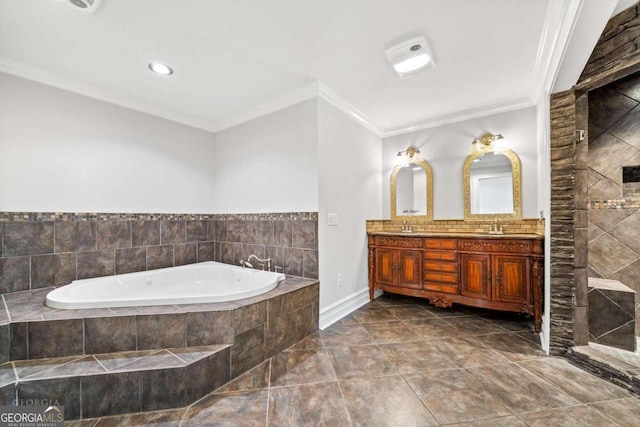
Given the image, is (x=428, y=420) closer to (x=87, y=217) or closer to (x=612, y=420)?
(x=612, y=420)

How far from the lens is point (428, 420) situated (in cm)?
142

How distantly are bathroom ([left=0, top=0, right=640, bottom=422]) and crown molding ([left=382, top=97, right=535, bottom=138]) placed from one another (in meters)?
0.01

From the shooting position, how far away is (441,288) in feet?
9.47

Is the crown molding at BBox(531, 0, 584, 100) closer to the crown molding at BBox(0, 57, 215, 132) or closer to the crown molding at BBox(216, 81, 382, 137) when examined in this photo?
the crown molding at BBox(216, 81, 382, 137)

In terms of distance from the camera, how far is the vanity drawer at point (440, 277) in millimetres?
2830

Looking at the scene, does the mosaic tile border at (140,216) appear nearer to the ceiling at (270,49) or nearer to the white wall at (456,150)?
the ceiling at (270,49)

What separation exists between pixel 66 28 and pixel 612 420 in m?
3.98

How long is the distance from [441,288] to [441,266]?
9.5 inches

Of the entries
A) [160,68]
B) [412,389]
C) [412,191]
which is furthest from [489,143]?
[160,68]

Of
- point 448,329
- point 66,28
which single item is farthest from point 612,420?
point 66,28

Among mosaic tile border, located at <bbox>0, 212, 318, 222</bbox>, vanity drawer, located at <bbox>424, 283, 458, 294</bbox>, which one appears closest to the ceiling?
mosaic tile border, located at <bbox>0, 212, 318, 222</bbox>

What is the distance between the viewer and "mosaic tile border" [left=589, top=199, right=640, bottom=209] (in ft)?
7.43

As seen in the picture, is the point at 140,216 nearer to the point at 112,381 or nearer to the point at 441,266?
the point at 112,381

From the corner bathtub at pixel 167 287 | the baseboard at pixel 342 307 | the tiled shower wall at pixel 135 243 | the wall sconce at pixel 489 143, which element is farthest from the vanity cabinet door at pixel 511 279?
the corner bathtub at pixel 167 287
